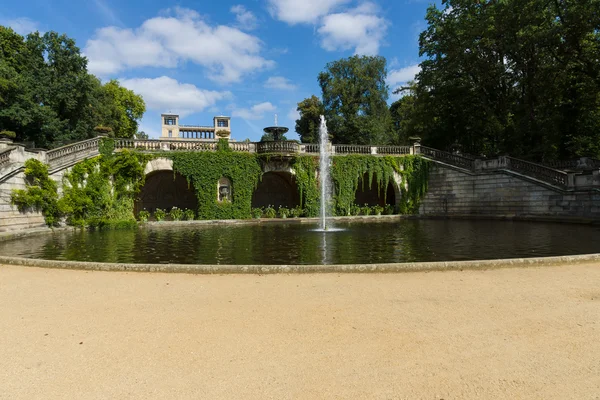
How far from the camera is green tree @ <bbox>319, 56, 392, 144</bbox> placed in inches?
1836

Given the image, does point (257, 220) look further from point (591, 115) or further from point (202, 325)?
point (591, 115)

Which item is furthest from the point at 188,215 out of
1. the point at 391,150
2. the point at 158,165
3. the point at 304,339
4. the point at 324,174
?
the point at 304,339

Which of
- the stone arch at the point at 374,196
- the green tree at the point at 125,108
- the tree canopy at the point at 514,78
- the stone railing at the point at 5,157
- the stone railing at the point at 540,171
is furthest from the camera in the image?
the green tree at the point at 125,108

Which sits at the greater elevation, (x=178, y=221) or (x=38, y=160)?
(x=38, y=160)

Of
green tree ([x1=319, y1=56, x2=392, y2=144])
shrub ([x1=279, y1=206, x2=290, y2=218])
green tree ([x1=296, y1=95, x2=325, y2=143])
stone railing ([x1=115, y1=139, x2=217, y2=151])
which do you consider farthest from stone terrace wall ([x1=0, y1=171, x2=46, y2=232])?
green tree ([x1=296, y1=95, x2=325, y2=143])

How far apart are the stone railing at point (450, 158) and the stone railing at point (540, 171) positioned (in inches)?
103

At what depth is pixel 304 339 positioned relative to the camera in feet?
13.3

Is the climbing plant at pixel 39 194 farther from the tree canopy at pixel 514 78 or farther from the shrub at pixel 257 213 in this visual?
the tree canopy at pixel 514 78

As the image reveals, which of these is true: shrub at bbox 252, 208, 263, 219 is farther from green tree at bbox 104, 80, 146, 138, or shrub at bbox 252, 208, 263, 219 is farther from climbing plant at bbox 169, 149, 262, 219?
green tree at bbox 104, 80, 146, 138

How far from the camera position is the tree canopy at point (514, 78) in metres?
23.3

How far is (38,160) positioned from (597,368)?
877 inches

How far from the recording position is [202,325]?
4.55m

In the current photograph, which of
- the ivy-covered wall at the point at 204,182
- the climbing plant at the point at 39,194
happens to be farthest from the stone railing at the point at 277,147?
the climbing plant at the point at 39,194

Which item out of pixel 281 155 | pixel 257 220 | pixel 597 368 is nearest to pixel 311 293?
→ pixel 597 368
